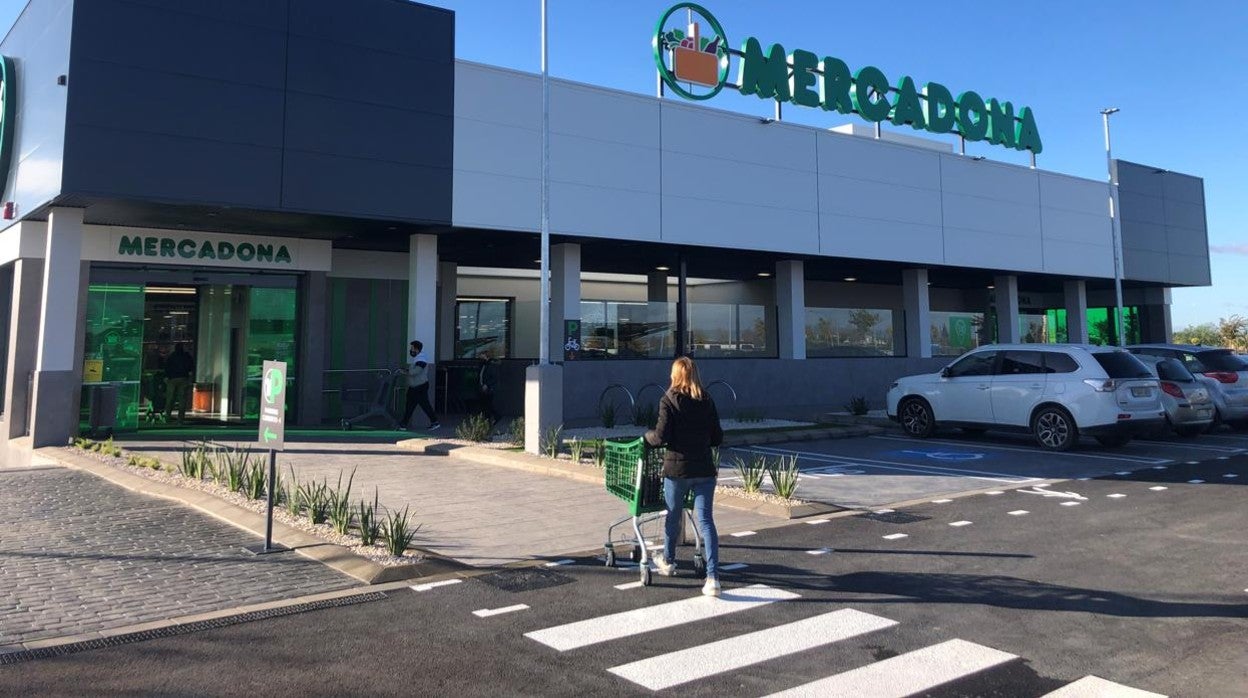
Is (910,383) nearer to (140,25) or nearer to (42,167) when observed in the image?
(140,25)

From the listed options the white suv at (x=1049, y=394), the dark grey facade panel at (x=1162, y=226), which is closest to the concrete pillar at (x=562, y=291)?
the white suv at (x=1049, y=394)

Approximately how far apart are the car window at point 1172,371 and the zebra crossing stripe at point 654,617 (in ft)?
42.8

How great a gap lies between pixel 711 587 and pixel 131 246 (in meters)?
14.7

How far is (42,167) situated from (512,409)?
10.8 meters

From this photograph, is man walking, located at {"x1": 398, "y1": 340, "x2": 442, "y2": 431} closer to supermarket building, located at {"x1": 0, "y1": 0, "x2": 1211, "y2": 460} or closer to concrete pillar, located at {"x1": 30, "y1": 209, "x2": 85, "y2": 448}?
supermarket building, located at {"x1": 0, "y1": 0, "x2": 1211, "y2": 460}

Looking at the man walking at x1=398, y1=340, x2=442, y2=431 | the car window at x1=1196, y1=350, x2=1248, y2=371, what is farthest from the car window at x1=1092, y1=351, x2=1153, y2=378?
the man walking at x1=398, y1=340, x2=442, y2=431

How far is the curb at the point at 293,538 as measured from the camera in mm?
6320

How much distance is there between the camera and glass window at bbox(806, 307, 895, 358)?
2339 centimetres

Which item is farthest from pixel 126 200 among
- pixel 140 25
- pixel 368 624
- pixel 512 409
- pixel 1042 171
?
pixel 1042 171

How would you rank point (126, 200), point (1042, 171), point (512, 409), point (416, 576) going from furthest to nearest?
point (1042, 171)
point (512, 409)
point (126, 200)
point (416, 576)

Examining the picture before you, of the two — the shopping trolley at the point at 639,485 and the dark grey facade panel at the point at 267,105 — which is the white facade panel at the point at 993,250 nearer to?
the dark grey facade panel at the point at 267,105

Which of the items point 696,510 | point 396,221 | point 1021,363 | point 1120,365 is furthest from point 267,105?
point 1120,365

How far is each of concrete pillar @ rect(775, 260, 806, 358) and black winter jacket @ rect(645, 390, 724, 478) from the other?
1594 centimetres

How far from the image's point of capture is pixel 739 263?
75.8 ft
